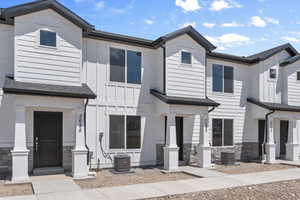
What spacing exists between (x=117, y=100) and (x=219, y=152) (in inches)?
246

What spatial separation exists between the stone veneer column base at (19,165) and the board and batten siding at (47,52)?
2.51 m

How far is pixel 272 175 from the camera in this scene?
34.6 feet

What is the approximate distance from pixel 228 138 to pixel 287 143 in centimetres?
367

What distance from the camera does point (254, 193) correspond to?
785 cm

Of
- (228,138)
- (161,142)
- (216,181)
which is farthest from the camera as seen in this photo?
(228,138)

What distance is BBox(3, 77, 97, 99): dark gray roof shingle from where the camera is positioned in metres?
8.65

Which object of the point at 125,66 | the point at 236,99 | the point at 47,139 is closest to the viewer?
the point at 47,139

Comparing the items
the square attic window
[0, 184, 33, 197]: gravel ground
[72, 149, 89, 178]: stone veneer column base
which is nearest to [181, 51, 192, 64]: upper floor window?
the square attic window

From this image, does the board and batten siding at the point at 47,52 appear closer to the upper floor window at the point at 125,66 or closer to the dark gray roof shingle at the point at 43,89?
the dark gray roof shingle at the point at 43,89

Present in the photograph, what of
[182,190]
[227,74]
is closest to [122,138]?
[182,190]

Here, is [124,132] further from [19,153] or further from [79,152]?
[19,153]

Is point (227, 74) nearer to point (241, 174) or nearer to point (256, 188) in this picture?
point (241, 174)

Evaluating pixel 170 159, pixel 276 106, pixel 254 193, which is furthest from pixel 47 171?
pixel 276 106

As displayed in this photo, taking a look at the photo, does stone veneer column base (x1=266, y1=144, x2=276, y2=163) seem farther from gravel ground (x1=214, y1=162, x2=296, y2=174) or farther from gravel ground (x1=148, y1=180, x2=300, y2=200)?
gravel ground (x1=148, y1=180, x2=300, y2=200)
